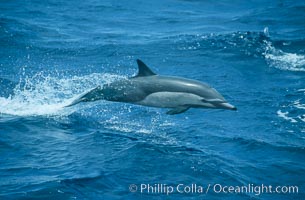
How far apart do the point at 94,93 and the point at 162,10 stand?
17.6 metres

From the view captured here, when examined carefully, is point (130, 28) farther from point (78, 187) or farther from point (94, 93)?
point (78, 187)

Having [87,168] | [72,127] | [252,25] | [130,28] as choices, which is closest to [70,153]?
[87,168]

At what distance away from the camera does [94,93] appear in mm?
9852

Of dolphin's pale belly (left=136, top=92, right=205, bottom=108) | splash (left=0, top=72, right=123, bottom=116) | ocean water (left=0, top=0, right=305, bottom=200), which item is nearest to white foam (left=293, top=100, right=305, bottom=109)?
ocean water (left=0, top=0, right=305, bottom=200)

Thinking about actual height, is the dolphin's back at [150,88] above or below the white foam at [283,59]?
below

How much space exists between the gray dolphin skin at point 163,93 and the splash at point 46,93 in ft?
7.64

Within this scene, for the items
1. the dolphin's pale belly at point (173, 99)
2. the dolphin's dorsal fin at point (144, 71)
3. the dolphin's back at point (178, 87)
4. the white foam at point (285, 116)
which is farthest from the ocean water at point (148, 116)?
the dolphin's dorsal fin at point (144, 71)

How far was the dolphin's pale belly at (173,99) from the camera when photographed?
9336 millimetres

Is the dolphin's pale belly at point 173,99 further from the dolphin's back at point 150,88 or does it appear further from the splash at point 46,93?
the splash at point 46,93

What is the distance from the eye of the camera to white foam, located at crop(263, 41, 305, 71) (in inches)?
632

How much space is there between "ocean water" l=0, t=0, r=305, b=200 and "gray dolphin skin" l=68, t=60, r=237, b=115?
0.85 m

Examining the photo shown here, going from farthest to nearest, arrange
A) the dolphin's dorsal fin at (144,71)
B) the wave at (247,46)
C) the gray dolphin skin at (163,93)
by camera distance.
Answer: the wave at (247,46), the dolphin's dorsal fin at (144,71), the gray dolphin skin at (163,93)

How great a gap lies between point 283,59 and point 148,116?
278 inches

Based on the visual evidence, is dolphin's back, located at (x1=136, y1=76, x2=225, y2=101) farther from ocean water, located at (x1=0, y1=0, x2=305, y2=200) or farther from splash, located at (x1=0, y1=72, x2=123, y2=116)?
splash, located at (x1=0, y1=72, x2=123, y2=116)
